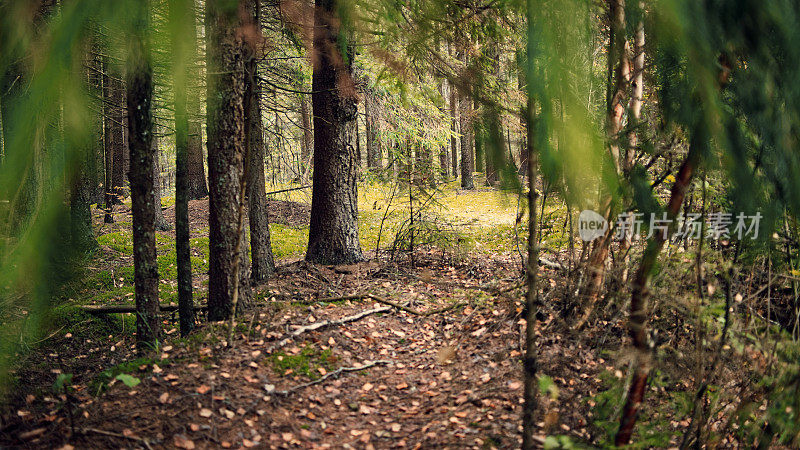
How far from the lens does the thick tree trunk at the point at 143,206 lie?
140 inches

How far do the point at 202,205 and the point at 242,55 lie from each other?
28.6 ft

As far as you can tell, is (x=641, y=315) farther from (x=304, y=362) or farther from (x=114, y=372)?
(x=114, y=372)

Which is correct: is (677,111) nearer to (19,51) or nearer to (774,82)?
(774,82)

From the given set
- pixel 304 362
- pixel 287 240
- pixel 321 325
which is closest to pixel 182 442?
pixel 304 362

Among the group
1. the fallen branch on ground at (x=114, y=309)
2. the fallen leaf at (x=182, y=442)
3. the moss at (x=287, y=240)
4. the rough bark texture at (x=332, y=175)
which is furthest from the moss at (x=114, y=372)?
the moss at (x=287, y=240)

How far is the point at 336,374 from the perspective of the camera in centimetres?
381

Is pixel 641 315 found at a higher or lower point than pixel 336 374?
higher

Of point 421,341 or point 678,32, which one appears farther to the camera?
point 421,341

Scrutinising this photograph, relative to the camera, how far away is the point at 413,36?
1752 millimetres

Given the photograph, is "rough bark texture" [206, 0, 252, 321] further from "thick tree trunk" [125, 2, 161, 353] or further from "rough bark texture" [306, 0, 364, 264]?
"rough bark texture" [306, 0, 364, 264]

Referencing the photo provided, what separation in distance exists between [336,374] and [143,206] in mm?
1994

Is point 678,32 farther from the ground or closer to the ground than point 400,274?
farther from the ground

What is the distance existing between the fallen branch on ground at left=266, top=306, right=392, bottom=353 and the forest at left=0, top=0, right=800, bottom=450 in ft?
0.10

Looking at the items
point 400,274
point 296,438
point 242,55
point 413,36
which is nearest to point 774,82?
point 413,36
